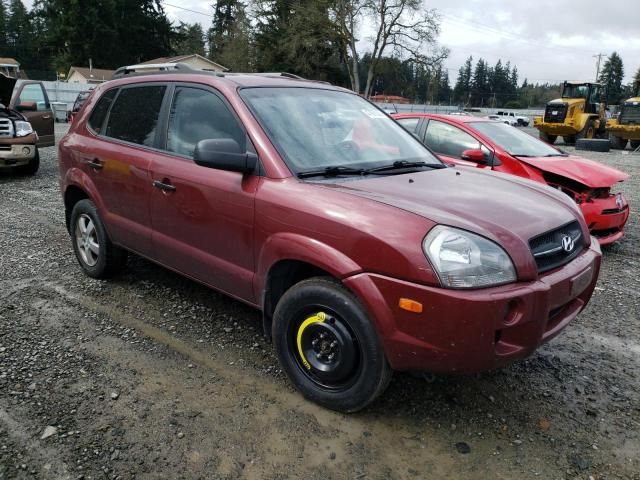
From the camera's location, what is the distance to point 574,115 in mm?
22734

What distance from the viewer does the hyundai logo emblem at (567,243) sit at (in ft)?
9.34

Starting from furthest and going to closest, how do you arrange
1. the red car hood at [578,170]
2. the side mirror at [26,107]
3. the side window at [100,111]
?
1. the side mirror at [26,107]
2. the red car hood at [578,170]
3. the side window at [100,111]

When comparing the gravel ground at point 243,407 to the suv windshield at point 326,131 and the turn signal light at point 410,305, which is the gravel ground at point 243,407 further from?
the suv windshield at point 326,131

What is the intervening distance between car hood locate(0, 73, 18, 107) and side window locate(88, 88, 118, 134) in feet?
18.9

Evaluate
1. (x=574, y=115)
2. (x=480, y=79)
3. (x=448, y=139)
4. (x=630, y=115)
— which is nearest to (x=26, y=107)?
(x=448, y=139)

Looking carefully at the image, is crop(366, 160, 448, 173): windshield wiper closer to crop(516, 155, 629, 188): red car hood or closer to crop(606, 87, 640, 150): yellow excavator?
crop(516, 155, 629, 188): red car hood

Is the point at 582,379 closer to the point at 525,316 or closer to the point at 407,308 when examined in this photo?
the point at 525,316

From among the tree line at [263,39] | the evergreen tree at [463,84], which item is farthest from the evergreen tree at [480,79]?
the tree line at [263,39]

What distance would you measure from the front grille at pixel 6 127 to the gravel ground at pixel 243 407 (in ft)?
20.8

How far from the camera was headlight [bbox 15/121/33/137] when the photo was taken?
31.5 ft

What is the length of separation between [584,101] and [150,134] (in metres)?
23.8

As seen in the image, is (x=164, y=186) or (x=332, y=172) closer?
(x=332, y=172)

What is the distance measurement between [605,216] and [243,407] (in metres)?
4.89

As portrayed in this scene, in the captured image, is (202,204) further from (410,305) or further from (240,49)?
(240,49)
